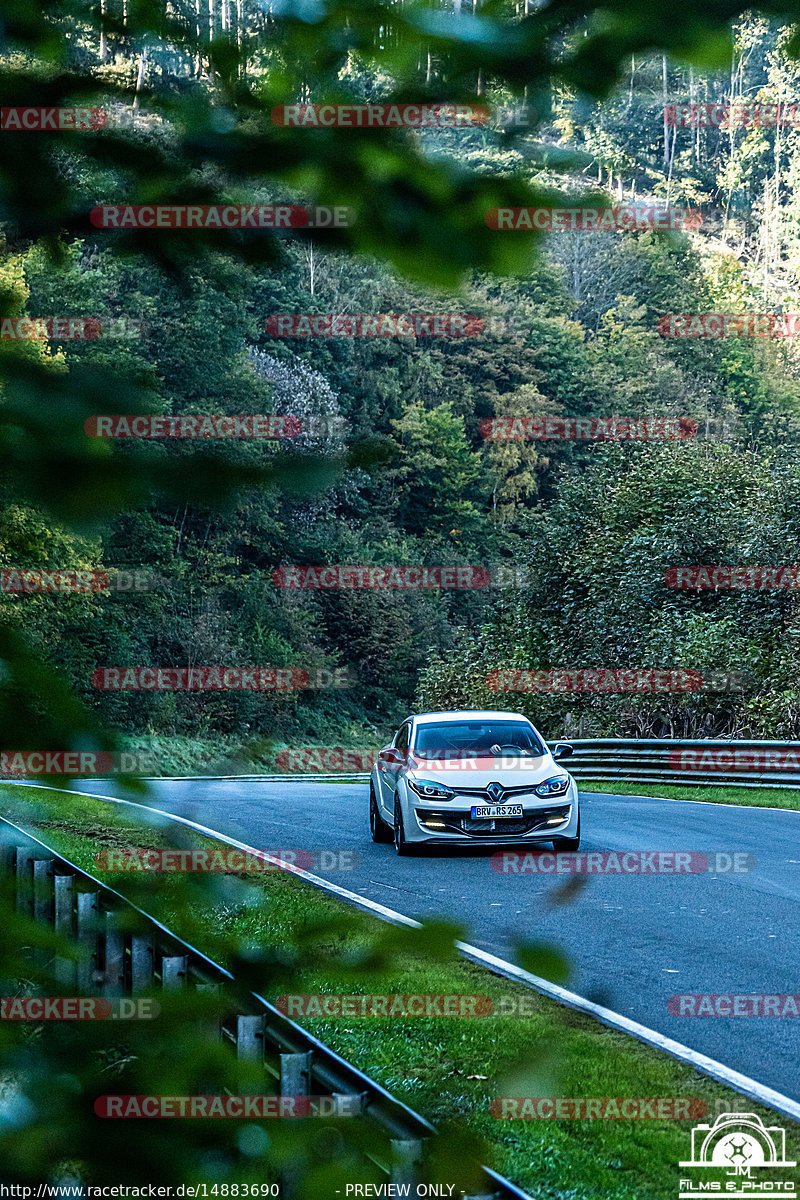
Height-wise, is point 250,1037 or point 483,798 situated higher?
point 250,1037

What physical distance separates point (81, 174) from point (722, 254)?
82057mm

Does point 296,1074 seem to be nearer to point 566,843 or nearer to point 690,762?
point 566,843

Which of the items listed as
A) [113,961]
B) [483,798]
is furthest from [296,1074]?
[483,798]

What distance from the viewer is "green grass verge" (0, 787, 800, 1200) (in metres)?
1.64

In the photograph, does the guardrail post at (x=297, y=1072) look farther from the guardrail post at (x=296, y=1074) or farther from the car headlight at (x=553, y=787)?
the car headlight at (x=553, y=787)

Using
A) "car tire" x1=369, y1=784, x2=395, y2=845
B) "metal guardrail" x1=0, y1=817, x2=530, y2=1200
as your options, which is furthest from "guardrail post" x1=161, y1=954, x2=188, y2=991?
"car tire" x1=369, y1=784, x2=395, y2=845

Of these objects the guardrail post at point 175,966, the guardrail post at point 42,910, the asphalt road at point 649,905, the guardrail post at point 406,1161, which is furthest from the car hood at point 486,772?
the guardrail post at point 406,1161

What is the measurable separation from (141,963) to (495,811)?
10.4 meters

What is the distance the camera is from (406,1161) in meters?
1.50

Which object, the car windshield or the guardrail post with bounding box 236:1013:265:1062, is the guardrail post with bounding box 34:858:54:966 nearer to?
the guardrail post with bounding box 236:1013:265:1062

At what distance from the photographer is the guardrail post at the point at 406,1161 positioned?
1490 mm

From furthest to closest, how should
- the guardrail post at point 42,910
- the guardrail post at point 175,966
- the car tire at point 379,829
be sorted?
the car tire at point 379,829 → the guardrail post at point 175,966 → the guardrail post at point 42,910

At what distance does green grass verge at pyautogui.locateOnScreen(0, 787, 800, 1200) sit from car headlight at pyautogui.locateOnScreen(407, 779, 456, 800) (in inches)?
114

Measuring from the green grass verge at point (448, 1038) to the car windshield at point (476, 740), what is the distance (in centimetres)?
346
